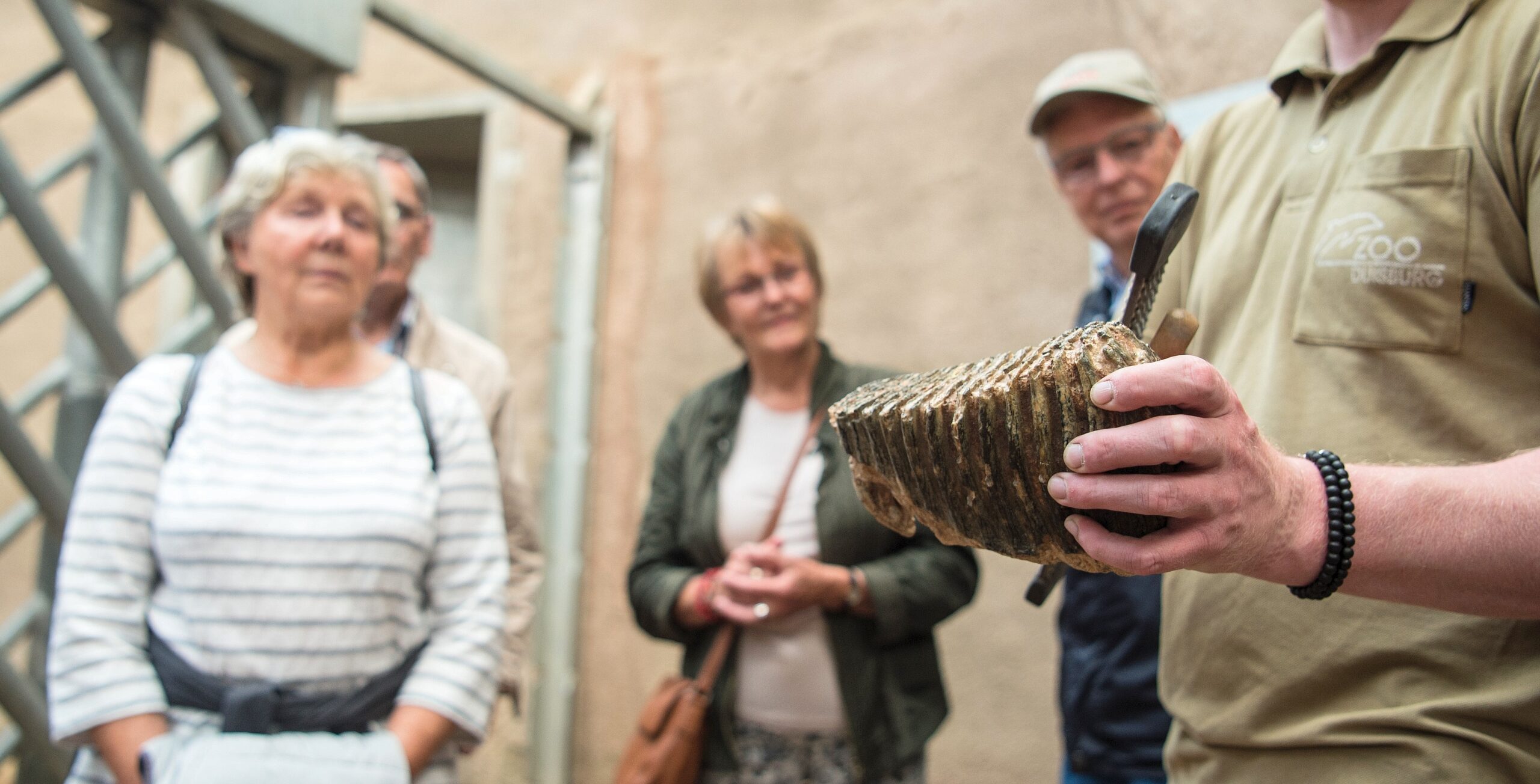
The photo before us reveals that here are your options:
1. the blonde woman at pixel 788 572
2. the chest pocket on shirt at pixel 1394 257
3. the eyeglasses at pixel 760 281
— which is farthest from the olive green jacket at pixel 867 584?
Result: the chest pocket on shirt at pixel 1394 257

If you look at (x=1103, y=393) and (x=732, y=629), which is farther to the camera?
(x=732, y=629)

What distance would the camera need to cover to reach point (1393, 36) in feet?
3.31

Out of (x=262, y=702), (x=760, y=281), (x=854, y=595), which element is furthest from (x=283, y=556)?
(x=760, y=281)

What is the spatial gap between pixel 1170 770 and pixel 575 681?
271 cm

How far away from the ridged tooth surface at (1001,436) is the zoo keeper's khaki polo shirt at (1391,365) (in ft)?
0.81

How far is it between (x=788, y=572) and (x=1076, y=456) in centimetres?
109

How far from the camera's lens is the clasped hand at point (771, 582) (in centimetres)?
177

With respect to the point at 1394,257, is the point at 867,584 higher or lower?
lower

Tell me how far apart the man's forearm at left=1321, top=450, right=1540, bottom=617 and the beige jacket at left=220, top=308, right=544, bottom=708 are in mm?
1604

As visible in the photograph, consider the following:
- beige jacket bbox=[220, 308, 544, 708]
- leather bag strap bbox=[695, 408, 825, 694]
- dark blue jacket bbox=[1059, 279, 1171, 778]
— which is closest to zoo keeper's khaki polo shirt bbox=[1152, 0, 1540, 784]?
dark blue jacket bbox=[1059, 279, 1171, 778]

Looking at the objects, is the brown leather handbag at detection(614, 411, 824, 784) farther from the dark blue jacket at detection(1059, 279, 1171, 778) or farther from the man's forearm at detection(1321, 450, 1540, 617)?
the man's forearm at detection(1321, 450, 1540, 617)

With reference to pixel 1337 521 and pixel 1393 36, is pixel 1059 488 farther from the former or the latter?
pixel 1393 36

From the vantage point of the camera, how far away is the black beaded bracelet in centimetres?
78

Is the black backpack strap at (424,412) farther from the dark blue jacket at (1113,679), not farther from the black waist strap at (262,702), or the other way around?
the dark blue jacket at (1113,679)
